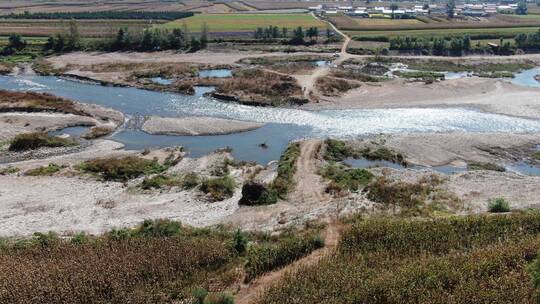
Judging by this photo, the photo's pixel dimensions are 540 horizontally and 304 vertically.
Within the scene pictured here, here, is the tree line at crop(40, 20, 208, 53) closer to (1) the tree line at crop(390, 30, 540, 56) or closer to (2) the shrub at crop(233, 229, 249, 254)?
(1) the tree line at crop(390, 30, 540, 56)

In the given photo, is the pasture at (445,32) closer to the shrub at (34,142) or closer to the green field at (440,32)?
the green field at (440,32)

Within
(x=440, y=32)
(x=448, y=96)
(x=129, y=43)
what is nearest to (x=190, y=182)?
(x=448, y=96)

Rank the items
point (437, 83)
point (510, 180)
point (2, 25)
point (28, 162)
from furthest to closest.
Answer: point (2, 25), point (437, 83), point (28, 162), point (510, 180)

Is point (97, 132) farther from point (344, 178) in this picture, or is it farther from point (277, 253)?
point (277, 253)

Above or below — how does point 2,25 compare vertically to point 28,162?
above

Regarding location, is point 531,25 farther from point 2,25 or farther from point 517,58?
point 2,25

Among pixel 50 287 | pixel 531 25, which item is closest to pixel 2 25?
pixel 50 287

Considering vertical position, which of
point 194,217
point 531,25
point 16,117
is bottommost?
point 194,217

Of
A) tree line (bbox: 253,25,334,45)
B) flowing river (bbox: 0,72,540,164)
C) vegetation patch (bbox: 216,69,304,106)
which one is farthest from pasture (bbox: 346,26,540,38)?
flowing river (bbox: 0,72,540,164)
